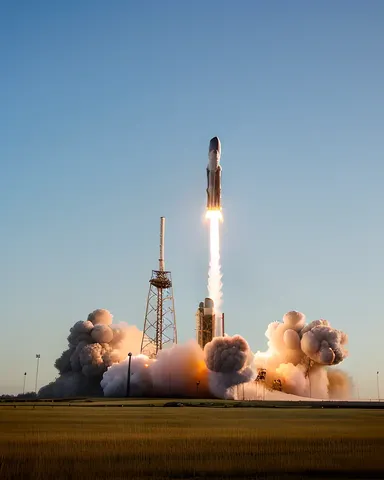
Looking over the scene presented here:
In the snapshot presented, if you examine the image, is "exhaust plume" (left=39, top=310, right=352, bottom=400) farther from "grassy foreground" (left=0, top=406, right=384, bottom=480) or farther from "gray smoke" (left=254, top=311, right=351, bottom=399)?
"grassy foreground" (left=0, top=406, right=384, bottom=480)

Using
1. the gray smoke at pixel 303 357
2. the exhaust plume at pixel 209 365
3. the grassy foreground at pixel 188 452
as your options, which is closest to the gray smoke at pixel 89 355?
the exhaust plume at pixel 209 365

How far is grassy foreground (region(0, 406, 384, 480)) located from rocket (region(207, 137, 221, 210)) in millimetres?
79467

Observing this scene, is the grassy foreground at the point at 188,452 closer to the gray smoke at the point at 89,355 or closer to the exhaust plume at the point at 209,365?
the exhaust plume at the point at 209,365

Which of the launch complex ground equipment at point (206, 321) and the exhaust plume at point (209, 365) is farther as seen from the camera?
the launch complex ground equipment at point (206, 321)

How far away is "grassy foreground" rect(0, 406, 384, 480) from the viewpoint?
28016mm

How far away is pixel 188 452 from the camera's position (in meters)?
33.2

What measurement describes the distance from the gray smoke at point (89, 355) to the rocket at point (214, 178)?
143 ft

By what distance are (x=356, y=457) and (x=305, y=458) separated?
2.76 m

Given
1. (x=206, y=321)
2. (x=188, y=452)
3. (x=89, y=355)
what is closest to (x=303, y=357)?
(x=206, y=321)

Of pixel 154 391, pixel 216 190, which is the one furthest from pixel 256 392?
pixel 216 190

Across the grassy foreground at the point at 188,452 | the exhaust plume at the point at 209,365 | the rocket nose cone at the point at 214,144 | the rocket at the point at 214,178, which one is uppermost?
the rocket nose cone at the point at 214,144

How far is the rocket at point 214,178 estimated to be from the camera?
125m

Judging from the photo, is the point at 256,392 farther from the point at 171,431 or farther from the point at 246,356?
the point at 171,431

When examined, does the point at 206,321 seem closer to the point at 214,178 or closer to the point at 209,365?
the point at 209,365
